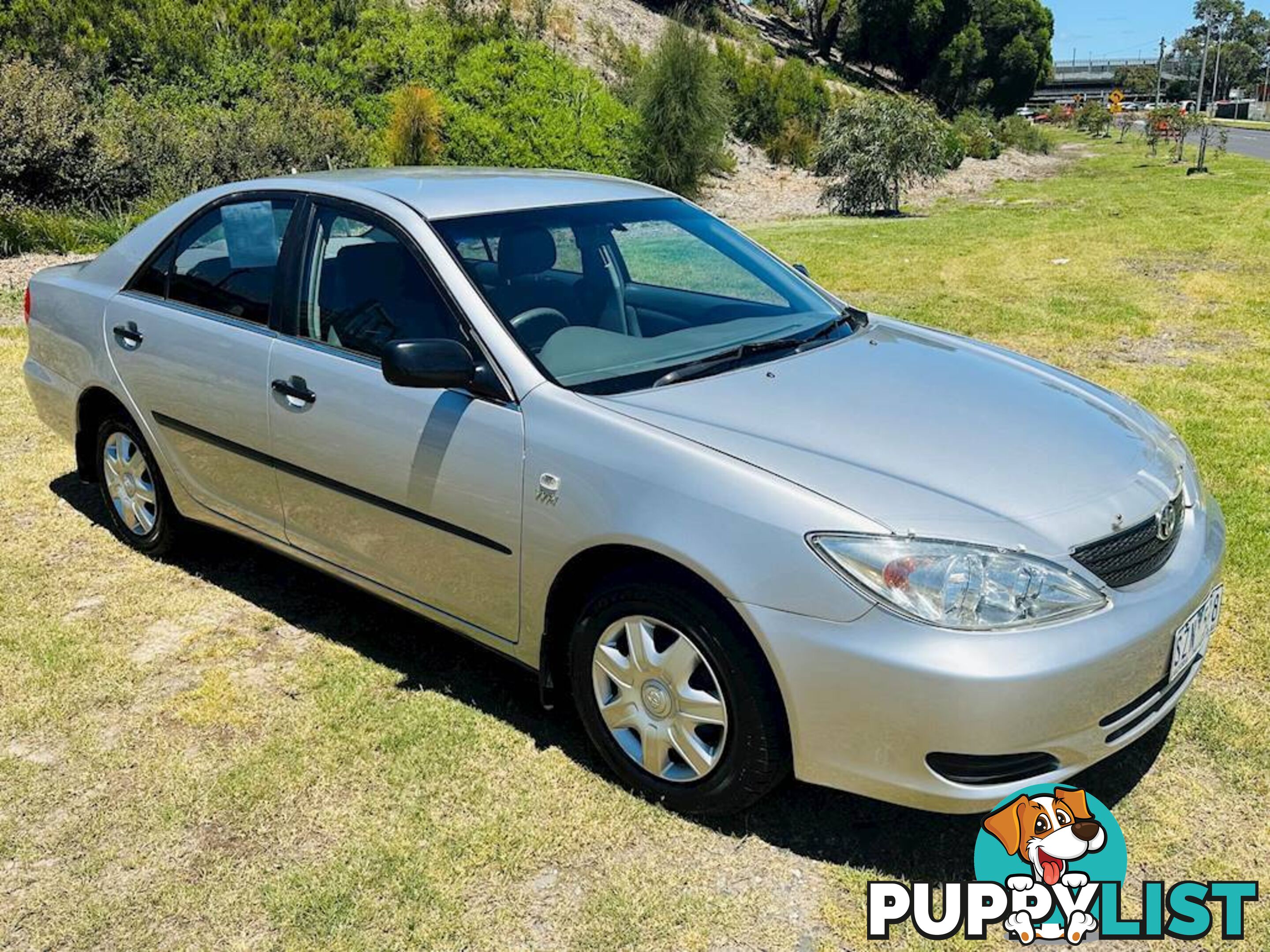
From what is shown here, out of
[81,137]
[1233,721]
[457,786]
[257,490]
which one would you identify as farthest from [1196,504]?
[81,137]

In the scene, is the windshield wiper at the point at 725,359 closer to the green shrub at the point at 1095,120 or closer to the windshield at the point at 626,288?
the windshield at the point at 626,288

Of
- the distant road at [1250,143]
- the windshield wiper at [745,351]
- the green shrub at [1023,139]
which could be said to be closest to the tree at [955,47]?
the green shrub at [1023,139]

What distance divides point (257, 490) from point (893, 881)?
2516 millimetres

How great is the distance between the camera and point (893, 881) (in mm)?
2869

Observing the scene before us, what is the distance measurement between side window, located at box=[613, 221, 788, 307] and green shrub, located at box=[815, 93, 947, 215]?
16788mm

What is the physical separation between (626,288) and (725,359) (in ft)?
2.36

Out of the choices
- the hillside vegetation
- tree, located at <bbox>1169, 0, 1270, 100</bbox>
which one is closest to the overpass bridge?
tree, located at <bbox>1169, 0, 1270, 100</bbox>

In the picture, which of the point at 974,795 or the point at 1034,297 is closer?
the point at 974,795

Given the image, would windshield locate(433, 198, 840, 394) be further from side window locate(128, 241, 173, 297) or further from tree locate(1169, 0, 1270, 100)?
tree locate(1169, 0, 1270, 100)

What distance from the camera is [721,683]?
2.84m

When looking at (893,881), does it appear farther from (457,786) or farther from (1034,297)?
(1034,297)

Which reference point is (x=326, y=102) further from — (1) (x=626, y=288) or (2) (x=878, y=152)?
(1) (x=626, y=288)

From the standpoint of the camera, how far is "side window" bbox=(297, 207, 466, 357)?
3584 millimetres

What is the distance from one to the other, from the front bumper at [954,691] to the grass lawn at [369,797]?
0.37 meters
